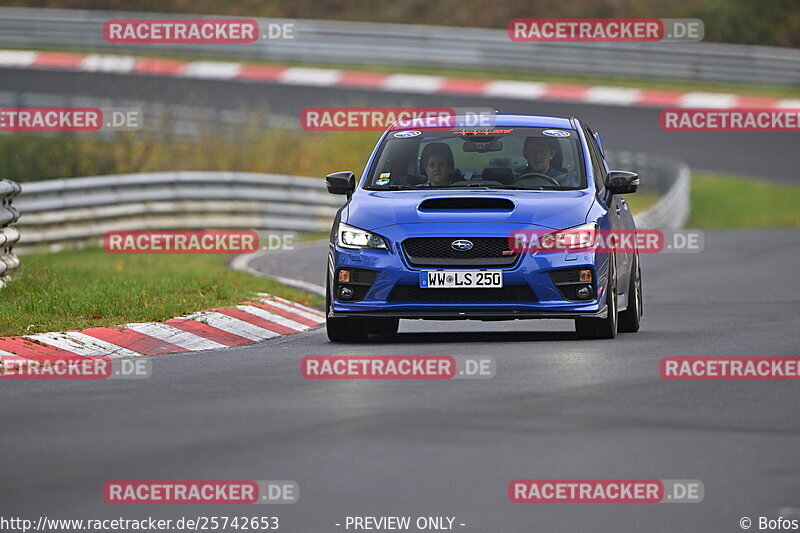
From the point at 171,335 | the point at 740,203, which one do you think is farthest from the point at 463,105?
the point at 171,335

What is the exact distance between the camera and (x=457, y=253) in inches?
483

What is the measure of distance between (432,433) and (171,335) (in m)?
5.14

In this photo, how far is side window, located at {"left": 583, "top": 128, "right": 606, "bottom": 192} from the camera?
1343 centimetres

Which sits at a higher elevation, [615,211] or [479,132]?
[479,132]

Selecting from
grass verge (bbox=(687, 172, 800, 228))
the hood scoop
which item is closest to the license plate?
the hood scoop

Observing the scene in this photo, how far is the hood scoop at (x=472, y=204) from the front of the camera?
41.0 feet

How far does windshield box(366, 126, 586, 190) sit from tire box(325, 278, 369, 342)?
1.06 m

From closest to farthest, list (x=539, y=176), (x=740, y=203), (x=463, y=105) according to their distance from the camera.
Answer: (x=539, y=176), (x=740, y=203), (x=463, y=105)

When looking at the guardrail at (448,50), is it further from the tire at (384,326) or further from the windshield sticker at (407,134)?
the tire at (384,326)

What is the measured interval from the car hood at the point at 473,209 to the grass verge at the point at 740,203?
724 inches

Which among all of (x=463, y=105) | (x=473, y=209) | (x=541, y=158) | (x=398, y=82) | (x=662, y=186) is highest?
(x=541, y=158)

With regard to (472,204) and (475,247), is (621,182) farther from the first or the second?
(475,247)

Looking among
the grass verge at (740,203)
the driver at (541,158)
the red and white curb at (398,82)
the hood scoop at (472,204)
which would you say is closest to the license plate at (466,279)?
the hood scoop at (472,204)

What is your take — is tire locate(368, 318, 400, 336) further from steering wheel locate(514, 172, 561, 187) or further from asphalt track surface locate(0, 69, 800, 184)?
asphalt track surface locate(0, 69, 800, 184)
